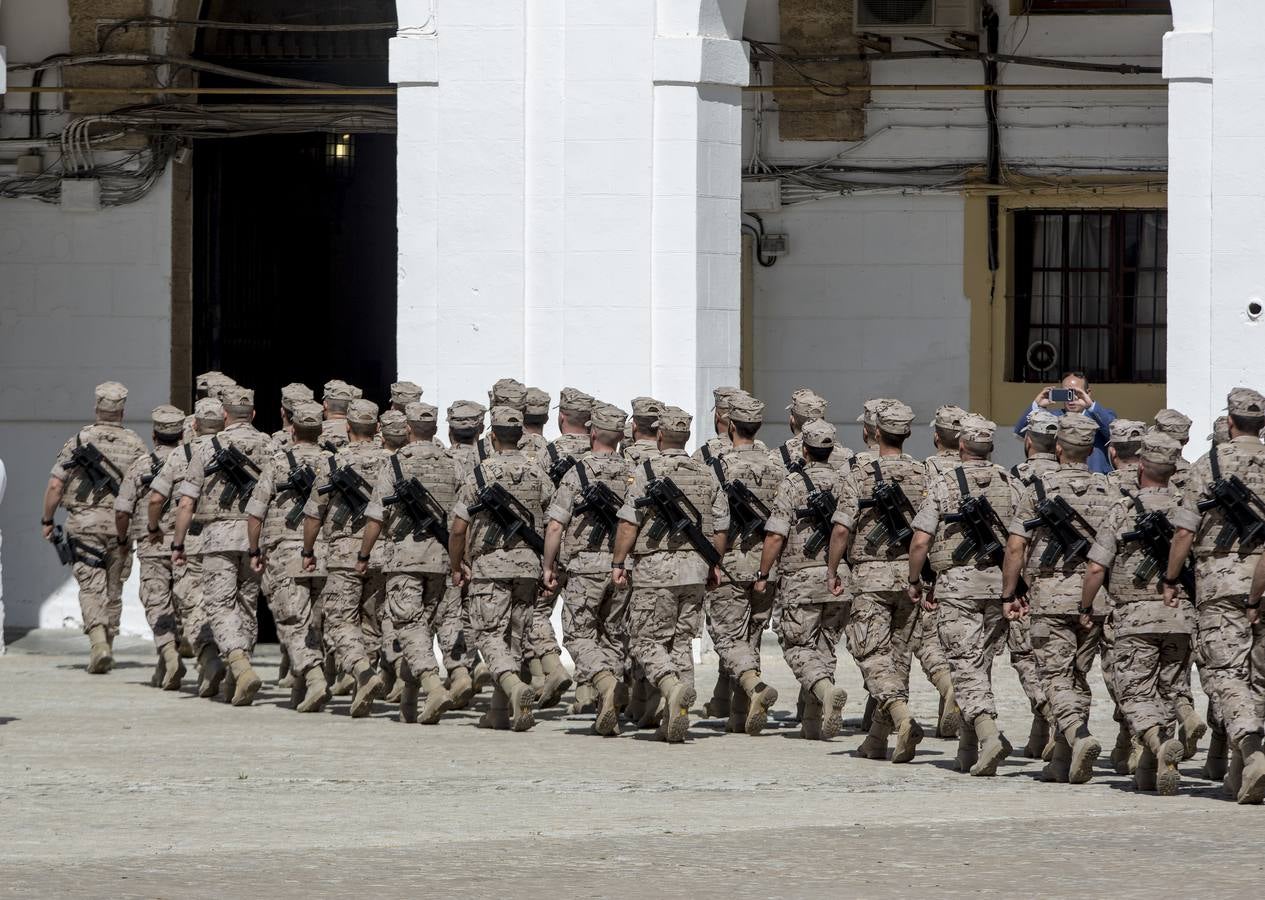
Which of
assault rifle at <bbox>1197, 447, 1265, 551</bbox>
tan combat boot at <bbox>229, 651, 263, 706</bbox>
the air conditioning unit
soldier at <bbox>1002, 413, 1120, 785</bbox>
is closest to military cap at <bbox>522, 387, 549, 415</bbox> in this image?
tan combat boot at <bbox>229, 651, 263, 706</bbox>

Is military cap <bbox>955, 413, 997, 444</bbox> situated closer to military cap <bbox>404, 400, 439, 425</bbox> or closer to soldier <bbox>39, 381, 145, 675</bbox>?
military cap <bbox>404, 400, 439, 425</bbox>

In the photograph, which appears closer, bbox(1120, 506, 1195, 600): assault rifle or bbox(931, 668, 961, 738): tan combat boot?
bbox(1120, 506, 1195, 600): assault rifle

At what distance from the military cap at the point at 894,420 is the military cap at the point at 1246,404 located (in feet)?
5.94

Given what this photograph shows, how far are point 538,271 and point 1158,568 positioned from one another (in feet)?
20.3

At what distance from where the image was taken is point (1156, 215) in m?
18.0

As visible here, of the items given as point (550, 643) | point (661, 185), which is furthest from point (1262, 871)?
point (661, 185)

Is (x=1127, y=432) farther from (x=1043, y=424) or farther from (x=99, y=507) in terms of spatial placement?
(x=99, y=507)

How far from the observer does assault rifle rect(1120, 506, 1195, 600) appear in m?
10.1

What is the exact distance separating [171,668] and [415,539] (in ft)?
7.98

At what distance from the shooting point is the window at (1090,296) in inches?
712

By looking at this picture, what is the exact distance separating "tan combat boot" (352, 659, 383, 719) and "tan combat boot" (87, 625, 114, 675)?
295 centimetres

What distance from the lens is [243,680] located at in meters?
13.1

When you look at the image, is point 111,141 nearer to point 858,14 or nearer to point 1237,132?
point 858,14

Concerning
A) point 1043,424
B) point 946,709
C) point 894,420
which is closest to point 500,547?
point 894,420
